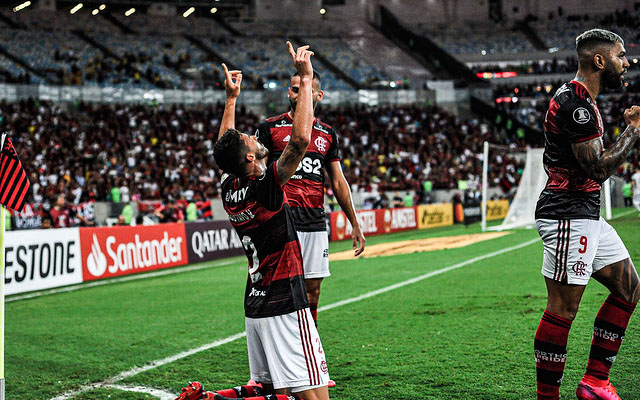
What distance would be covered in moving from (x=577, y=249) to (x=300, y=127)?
1930mm

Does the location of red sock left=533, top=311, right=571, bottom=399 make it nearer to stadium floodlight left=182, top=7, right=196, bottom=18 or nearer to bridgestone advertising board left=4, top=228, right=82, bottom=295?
bridgestone advertising board left=4, top=228, right=82, bottom=295

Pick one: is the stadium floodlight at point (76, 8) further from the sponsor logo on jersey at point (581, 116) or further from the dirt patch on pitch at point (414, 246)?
the sponsor logo on jersey at point (581, 116)

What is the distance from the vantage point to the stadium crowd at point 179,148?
28188 millimetres

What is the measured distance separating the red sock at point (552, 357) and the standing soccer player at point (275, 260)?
1.43 metres

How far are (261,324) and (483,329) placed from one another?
3.92m

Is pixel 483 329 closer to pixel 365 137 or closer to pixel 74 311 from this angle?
pixel 74 311

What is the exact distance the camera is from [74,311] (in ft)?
32.7

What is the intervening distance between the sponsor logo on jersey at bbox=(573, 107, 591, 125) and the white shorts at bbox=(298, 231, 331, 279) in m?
2.21

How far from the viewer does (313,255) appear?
552cm

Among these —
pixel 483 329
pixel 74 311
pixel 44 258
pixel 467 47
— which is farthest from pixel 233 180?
pixel 467 47

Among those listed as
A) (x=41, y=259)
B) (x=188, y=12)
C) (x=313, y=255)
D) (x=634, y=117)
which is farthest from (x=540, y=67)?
(x=634, y=117)

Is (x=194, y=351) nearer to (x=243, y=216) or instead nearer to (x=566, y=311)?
(x=243, y=216)

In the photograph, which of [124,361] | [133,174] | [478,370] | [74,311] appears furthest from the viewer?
[133,174]

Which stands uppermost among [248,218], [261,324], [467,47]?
[467,47]
